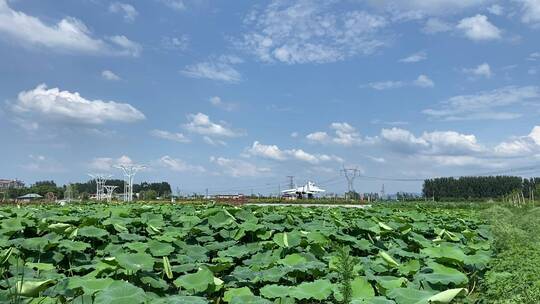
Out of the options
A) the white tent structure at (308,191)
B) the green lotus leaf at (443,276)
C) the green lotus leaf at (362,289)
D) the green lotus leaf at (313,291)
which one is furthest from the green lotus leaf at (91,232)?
the white tent structure at (308,191)

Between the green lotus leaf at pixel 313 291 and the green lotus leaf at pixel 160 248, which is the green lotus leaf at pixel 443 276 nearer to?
the green lotus leaf at pixel 313 291

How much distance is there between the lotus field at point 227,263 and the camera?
354 cm

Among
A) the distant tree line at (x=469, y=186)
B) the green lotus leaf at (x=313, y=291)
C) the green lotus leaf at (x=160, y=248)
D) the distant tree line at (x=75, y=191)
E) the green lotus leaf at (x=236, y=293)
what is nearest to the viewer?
the green lotus leaf at (x=313, y=291)

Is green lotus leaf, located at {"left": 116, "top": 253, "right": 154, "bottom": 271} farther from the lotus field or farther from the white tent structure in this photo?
the white tent structure

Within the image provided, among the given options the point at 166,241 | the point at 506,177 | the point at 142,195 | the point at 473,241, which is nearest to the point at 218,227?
the point at 166,241

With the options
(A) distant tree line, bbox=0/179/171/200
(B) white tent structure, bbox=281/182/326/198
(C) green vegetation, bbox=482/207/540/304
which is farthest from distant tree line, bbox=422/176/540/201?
(C) green vegetation, bbox=482/207/540/304

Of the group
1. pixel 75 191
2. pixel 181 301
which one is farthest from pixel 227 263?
pixel 75 191

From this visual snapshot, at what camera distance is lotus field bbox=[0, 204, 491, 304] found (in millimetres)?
3541

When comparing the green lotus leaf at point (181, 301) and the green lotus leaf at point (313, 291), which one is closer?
the green lotus leaf at point (181, 301)

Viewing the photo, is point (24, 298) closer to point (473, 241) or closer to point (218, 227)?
point (218, 227)

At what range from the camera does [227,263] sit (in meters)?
4.86

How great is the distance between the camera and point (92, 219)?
6441 mm

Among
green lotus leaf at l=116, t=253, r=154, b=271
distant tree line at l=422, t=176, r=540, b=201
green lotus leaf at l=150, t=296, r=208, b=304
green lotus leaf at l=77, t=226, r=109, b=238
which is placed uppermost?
distant tree line at l=422, t=176, r=540, b=201

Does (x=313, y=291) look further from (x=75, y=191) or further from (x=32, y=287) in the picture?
(x=75, y=191)
